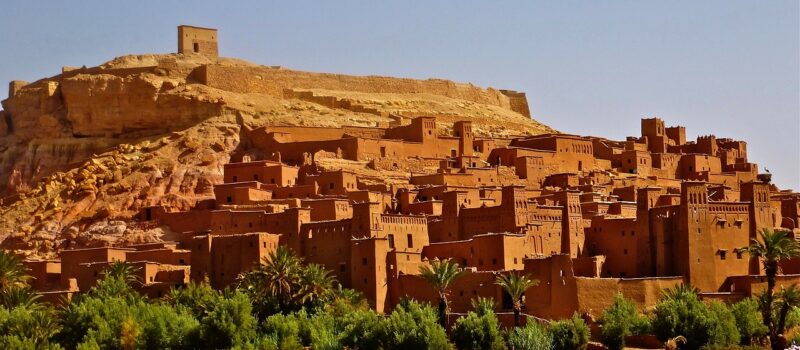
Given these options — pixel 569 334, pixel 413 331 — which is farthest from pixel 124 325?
pixel 569 334

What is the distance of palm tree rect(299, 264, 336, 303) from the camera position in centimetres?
5622

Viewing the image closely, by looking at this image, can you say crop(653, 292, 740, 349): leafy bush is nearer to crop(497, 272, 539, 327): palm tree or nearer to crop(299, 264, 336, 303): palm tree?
crop(497, 272, 539, 327): palm tree

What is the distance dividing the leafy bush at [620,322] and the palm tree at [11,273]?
2071 cm

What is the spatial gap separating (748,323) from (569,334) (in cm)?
569

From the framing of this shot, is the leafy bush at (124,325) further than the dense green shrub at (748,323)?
Yes

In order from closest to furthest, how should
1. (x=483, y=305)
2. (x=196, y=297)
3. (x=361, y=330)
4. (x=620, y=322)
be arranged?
1. (x=620, y=322)
2. (x=361, y=330)
3. (x=483, y=305)
4. (x=196, y=297)

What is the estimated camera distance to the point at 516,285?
5341cm

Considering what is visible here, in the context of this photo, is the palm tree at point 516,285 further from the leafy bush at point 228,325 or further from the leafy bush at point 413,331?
the leafy bush at point 228,325

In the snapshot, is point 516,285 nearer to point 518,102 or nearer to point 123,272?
point 123,272

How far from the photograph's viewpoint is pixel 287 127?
74.2 meters

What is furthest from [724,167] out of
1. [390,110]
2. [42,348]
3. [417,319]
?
[42,348]

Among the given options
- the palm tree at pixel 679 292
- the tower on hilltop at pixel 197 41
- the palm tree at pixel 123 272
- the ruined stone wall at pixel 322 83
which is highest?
the tower on hilltop at pixel 197 41

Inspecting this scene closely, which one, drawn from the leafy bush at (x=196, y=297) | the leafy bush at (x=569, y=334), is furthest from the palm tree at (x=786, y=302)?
the leafy bush at (x=196, y=297)

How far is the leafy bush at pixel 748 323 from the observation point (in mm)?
52625
